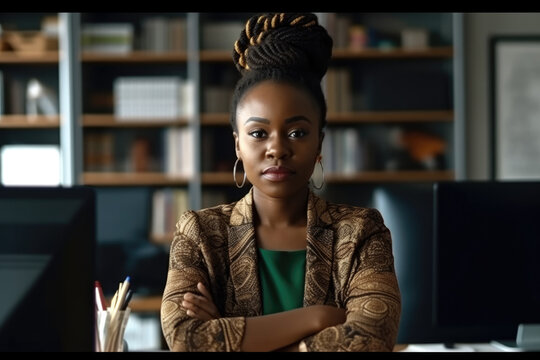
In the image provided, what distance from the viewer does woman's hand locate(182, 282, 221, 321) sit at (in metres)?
1.53

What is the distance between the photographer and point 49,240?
41.9 inches

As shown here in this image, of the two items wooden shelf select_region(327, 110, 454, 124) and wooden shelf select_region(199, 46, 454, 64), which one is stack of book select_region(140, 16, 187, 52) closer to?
wooden shelf select_region(199, 46, 454, 64)

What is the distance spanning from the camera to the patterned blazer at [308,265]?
156 cm

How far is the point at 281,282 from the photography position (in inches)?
63.3

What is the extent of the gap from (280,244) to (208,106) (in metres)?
2.76

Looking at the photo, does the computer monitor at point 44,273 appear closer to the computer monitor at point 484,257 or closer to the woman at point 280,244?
the woman at point 280,244

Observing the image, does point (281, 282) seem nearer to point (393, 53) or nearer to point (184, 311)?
point (184, 311)

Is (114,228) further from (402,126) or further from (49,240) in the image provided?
(49,240)

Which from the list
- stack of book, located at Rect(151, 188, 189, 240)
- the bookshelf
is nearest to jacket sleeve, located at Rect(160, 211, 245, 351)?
the bookshelf

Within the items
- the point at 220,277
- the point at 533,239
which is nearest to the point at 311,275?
the point at 220,277

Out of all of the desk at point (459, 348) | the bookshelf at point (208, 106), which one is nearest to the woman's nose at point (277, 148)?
the desk at point (459, 348)

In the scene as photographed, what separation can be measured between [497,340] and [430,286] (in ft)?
0.76

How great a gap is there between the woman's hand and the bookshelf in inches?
103

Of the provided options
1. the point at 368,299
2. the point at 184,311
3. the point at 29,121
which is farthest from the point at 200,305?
the point at 29,121
